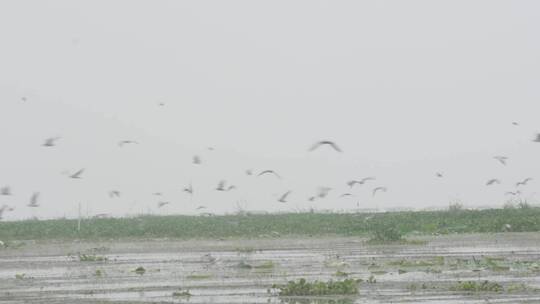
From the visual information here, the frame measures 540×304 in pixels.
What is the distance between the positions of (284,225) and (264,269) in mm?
15545

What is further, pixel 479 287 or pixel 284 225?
pixel 284 225

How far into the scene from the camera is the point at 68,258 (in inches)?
1045

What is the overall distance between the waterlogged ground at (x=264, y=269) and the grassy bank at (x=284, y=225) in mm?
2469

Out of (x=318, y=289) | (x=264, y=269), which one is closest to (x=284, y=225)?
(x=264, y=269)

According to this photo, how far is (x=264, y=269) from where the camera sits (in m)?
21.5

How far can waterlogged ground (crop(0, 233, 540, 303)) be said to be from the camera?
16.3 metres

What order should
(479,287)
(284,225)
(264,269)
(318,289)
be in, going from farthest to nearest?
(284,225) → (264,269) → (479,287) → (318,289)

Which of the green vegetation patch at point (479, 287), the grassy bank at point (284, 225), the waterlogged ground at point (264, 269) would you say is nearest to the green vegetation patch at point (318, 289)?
the waterlogged ground at point (264, 269)

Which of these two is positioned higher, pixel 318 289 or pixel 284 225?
pixel 284 225

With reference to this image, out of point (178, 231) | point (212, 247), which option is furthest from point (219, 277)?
point (178, 231)

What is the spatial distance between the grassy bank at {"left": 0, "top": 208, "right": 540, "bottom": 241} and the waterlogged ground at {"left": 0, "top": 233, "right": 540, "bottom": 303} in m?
2.47

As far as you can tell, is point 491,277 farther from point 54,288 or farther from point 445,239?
point 445,239

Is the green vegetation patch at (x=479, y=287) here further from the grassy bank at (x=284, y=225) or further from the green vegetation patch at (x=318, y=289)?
the grassy bank at (x=284, y=225)

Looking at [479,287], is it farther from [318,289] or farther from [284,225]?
[284,225]
